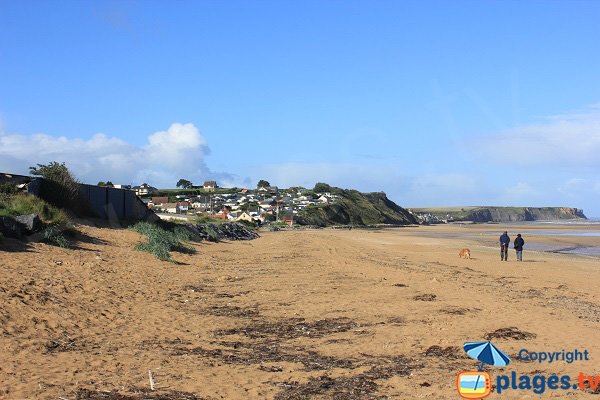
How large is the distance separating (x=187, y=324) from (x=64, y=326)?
7.08 feet

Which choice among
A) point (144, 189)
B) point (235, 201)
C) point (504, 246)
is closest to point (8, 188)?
point (504, 246)

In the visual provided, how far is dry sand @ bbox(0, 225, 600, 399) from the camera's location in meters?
6.99

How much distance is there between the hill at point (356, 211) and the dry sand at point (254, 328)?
3296 inches

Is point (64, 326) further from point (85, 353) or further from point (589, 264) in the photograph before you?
point (589, 264)

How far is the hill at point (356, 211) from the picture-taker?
110812 mm

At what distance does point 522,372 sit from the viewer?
7691 millimetres

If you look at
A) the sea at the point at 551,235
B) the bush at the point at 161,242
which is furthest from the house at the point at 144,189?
the bush at the point at 161,242

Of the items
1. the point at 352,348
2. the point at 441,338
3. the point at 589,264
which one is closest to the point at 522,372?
the point at 441,338

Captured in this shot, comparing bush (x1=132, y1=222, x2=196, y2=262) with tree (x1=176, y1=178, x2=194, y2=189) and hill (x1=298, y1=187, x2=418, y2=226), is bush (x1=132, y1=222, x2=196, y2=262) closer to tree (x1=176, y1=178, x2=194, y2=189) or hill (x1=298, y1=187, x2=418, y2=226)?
hill (x1=298, y1=187, x2=418, y2=226)

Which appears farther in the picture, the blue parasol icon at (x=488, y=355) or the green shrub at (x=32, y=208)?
the green shrub at (x=32, y=208)

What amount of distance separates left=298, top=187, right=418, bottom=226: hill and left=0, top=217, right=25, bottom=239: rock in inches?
3305
